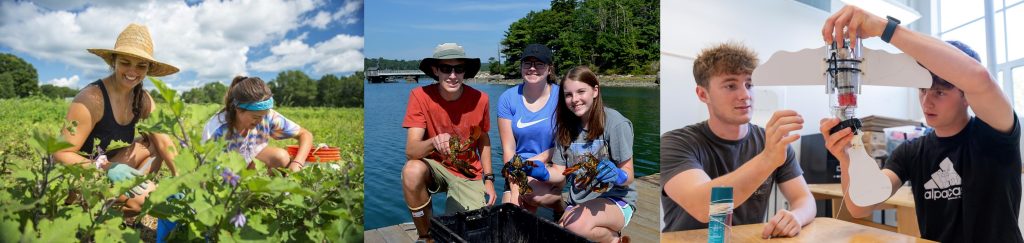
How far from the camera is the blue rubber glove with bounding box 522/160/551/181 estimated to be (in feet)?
10.6

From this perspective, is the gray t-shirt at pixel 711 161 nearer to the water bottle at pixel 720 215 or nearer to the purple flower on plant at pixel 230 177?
the water bottle at pixel 720 215

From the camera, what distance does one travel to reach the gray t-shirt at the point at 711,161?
Result: 3617 millimetres

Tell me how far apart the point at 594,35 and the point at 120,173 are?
83.5 inches

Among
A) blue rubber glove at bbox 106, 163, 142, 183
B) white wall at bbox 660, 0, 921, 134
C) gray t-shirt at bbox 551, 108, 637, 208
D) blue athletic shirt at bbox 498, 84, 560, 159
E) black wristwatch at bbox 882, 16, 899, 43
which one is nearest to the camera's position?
blue rubber glove at bbox 106, 163, 142, 183

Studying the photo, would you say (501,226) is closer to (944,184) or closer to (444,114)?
(444,114)

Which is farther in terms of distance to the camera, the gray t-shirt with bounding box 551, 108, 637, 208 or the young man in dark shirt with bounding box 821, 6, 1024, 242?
the young man in dark shirt with bounding box 821, 6, 1024, 242

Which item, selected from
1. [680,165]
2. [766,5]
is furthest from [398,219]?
[766,5]

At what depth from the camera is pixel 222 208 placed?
1982 millimetres

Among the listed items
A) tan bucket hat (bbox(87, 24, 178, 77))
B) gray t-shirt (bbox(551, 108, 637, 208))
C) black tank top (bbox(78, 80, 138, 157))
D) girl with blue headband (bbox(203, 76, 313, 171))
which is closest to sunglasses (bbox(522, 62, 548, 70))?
gray t-shirt (bbox(551, 108, 637, 208))

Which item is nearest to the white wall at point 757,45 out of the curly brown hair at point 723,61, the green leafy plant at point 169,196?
the curly brown hair at point 723,61

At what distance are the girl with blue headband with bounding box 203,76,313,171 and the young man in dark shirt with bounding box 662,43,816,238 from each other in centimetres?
190

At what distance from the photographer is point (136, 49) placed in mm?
2273

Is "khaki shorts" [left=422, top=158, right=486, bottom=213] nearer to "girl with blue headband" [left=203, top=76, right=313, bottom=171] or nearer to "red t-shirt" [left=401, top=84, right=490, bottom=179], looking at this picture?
"red t-shirt" [left=401, top=84, right=490, bottom=179]

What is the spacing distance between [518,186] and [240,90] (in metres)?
1.29
